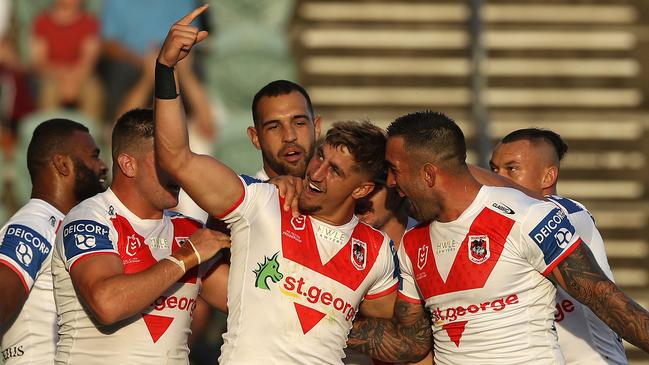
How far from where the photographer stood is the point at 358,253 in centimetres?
668

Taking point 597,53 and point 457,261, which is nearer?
point 457,261

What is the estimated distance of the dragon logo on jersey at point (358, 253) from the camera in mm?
6652

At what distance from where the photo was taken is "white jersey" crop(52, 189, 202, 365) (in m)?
6.55

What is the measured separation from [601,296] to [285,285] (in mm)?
→ 1753

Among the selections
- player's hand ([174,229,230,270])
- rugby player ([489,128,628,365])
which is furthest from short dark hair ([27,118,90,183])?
rugby player ([489,128,628,365])

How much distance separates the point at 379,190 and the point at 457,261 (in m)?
1.11

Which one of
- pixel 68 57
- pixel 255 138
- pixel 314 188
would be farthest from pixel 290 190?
pixel 68 57

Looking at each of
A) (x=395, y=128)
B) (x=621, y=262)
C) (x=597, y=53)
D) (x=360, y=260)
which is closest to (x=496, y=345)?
(x=360, y=260)

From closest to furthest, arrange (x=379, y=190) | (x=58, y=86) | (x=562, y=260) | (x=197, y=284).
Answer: (x=562, y=260) < (x=197, y=284) < (x=379, y=190) < (x=58, y=86)

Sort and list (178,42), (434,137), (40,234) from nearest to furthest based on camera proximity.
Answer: (178,42)
(434,137)
(40,234)

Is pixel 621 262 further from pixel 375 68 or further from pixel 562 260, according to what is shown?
pixel 562 260

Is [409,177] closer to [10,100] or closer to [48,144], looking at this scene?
[48,144]

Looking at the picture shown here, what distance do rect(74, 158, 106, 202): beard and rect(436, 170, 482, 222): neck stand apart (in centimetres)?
250

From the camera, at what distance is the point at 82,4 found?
14078 mm
